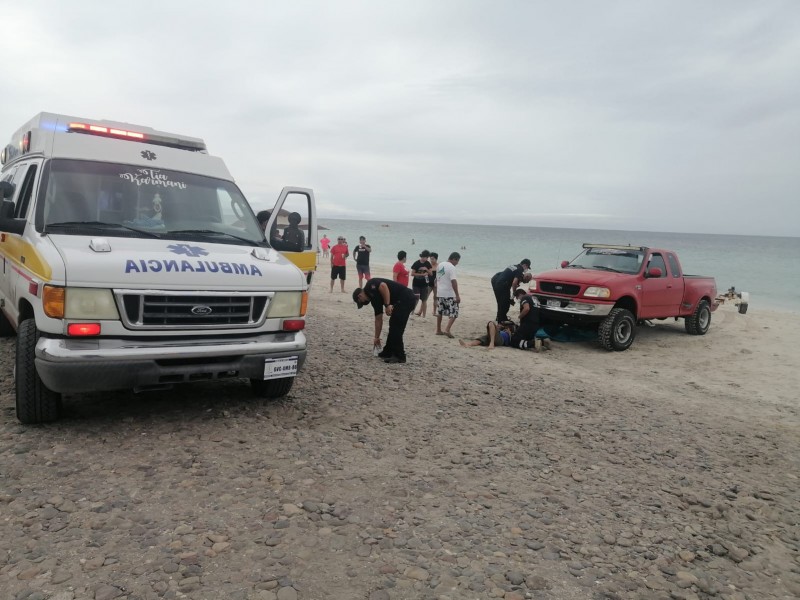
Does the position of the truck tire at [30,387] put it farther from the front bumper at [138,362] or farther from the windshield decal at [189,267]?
the windshield decal at [189,267]

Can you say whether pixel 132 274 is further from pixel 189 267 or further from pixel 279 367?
pixel 279 367

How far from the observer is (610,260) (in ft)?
35.1

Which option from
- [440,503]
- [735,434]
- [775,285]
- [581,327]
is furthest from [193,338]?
[775,285]

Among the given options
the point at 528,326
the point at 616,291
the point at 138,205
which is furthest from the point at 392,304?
the point at 616,291

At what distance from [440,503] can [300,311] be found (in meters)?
2.09

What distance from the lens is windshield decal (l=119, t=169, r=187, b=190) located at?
4945 mm

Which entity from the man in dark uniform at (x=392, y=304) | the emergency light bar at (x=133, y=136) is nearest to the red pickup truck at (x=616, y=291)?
the man in dark uniform at (x=392, y=304)

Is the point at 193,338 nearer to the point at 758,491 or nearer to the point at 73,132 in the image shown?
the point at 73,132

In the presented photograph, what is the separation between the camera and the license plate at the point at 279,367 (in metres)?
4.49

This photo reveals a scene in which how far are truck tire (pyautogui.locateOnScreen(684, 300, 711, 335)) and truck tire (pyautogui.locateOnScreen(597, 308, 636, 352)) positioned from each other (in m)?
2.76

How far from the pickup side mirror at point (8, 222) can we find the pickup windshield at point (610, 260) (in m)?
9.26

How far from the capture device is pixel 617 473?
423 cm

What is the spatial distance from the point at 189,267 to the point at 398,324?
3697 millimetres

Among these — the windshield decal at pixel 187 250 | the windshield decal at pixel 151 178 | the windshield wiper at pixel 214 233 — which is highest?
the windshield decal at pixel 151 178
